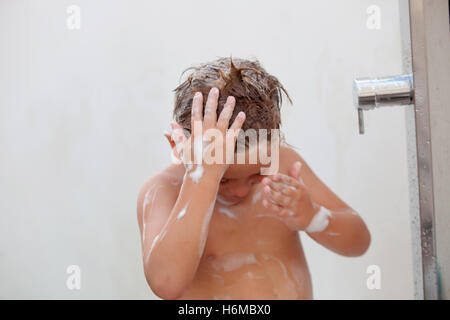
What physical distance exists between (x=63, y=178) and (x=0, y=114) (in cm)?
21

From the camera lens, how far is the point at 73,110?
0.94 metres

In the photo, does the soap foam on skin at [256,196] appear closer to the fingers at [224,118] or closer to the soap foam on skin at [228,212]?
the soap foam on skin at [228,212]

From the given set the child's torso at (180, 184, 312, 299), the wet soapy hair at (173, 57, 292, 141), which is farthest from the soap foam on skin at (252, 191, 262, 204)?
the wet soapy hair at (173, 57, 292, 141)

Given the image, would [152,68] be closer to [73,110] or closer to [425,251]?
[73,110]

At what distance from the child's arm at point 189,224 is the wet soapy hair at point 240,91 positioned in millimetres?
29

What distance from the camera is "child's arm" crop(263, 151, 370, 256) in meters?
0.50

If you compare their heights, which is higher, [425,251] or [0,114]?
[0,114]

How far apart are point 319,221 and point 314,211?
25 mm

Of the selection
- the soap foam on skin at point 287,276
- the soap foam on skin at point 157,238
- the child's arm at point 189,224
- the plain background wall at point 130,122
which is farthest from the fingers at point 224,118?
the plain background wall at point 130,122

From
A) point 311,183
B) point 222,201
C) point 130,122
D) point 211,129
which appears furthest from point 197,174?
point 130,122

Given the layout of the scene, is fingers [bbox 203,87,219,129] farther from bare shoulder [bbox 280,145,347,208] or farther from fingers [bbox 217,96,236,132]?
bare shoulder [bbox 280,145,347,208]

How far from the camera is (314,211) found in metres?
0.58

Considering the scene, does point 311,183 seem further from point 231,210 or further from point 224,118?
point 224,118

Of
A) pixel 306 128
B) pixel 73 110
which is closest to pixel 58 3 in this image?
pixel 73 110
